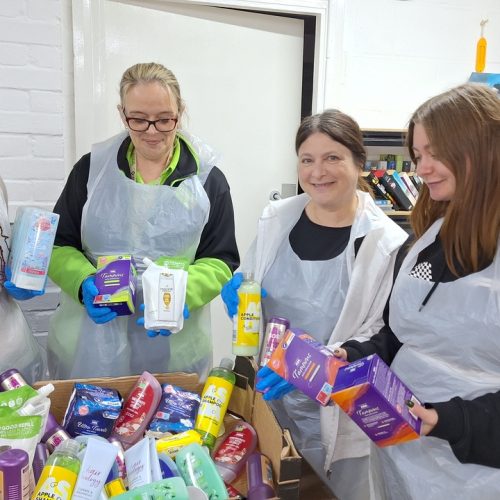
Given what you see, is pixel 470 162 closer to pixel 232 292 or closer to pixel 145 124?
pixel 232 292

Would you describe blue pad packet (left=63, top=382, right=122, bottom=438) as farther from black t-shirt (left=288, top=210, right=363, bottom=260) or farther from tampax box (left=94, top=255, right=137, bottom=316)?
black t-shirt (left=288, top=210, right=363, bottom=260)

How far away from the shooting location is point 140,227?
4.70 feet

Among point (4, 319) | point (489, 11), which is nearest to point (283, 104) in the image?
point (489, 11)

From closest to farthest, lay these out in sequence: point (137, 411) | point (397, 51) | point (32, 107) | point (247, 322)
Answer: point (137, 411), point (247, 322), point (32, 107), point (397, 51)

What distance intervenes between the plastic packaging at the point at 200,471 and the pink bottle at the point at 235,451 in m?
0.10

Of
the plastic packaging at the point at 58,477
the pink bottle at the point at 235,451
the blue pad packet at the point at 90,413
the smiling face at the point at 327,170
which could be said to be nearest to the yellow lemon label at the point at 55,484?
the plastic packaging at the point at 58,477

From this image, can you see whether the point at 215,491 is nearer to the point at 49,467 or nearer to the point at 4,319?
the point at 49,467

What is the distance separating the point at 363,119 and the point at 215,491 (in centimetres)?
208

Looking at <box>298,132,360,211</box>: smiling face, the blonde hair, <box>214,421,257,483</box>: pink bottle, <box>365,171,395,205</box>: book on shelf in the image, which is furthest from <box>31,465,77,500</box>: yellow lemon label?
<box>365,171,395,205</box>: book on shelf

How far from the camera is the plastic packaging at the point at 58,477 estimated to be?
0.76 m

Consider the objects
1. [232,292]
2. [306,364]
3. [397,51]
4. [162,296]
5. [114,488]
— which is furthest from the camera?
[397,51]

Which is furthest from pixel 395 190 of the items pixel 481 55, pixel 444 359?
pixel 444 359

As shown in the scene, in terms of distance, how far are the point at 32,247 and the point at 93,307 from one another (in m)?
0.23

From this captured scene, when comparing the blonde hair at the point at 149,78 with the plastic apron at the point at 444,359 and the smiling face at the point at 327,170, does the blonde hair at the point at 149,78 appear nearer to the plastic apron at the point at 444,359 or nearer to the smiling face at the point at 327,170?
the smiling face at the point at 327,170
